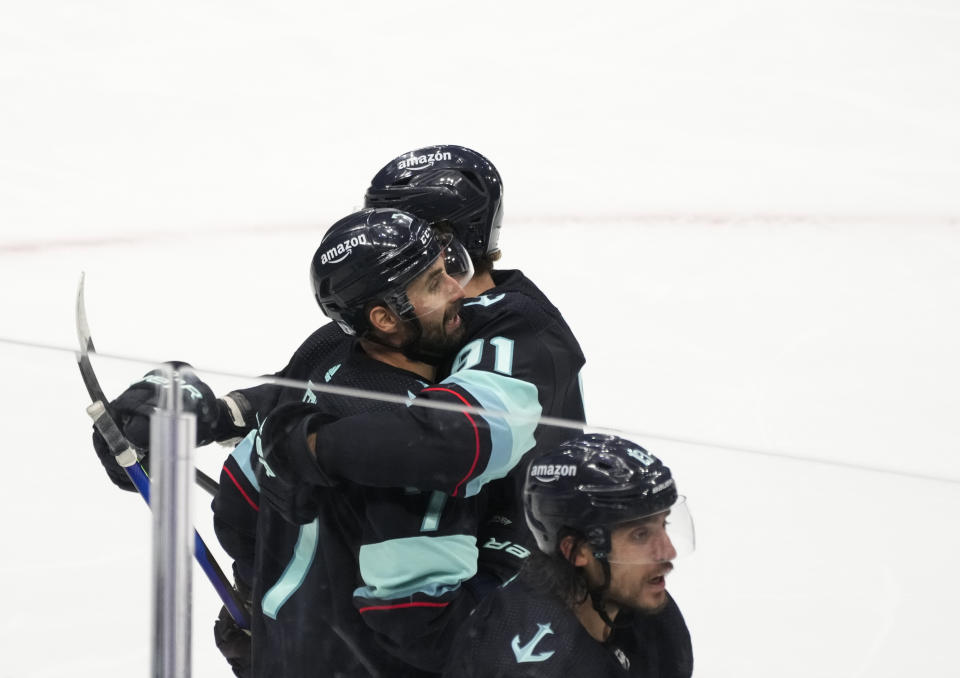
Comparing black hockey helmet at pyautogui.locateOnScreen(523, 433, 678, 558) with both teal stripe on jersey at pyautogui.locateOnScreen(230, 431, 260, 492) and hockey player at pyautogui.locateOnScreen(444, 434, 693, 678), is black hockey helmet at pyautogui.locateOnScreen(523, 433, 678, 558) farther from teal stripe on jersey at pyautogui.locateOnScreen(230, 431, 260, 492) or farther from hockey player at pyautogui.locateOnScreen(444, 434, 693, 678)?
teal stripe on jersey at pyautogui.locateOnScreen(230, 431, 260, 492)

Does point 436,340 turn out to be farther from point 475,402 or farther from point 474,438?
point 474,438

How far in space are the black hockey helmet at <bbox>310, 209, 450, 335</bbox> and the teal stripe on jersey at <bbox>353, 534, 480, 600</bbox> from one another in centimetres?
31

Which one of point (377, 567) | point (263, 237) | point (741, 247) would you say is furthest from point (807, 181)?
point (377, 567)

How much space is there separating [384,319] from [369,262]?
0.08m

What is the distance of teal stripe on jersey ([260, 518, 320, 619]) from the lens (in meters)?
1.60

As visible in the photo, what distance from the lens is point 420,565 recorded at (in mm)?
1528

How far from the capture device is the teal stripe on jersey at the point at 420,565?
1.52 m

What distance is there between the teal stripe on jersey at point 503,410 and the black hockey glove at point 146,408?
0.96ft

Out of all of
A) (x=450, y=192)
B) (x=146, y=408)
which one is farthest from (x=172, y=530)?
(x=450, y=192)

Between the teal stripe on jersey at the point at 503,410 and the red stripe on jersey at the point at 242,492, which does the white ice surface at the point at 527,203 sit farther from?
the teal stripe on jersey at the point at 503,410

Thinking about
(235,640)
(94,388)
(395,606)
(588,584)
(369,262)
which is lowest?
(235,640)

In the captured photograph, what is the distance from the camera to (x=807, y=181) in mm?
5129

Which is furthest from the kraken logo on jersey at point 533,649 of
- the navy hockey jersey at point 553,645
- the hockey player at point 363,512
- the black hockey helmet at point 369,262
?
the black hockey helmet at point 369,262

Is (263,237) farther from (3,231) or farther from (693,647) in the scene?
(693,647)
